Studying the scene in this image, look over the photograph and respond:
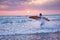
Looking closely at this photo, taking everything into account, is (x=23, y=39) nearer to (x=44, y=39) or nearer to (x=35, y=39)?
(x=35, y=39)

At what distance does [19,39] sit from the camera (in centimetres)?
749

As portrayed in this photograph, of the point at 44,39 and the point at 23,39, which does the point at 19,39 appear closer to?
the point at 23,39

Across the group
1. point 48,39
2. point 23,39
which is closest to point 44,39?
point 48,39

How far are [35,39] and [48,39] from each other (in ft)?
2.39

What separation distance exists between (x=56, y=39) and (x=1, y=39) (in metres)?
3.08

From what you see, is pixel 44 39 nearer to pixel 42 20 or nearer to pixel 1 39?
pixel 1 39

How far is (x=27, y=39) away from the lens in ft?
24.5

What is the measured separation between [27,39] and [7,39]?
1136 mm

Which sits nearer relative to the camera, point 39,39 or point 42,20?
point 39,39

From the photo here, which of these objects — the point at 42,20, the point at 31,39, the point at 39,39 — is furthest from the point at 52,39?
the point at 42,20

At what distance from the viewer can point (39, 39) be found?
747cm

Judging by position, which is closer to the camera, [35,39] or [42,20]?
[35,39]

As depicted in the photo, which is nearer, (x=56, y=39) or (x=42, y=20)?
(x=56, y=39)

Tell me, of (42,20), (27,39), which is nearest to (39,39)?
(27,39)
